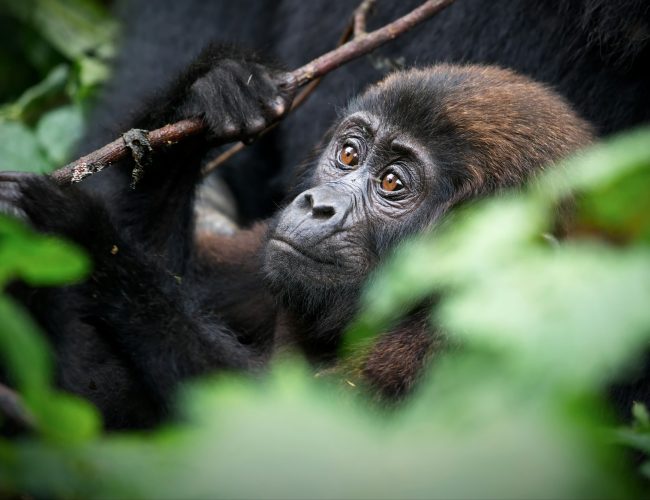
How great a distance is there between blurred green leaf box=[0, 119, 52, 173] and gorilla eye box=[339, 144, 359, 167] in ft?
5.43

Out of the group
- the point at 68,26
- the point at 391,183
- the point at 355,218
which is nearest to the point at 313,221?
the point at 355,218

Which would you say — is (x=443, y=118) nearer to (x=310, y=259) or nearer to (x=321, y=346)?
(x=310, y=259)

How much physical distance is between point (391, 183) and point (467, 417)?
169 cm

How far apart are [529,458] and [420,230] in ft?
5.48

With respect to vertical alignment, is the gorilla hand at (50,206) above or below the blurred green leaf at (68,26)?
below

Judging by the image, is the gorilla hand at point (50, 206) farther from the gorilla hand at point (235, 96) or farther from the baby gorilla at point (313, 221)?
the gorilla hand at point (235, 96)

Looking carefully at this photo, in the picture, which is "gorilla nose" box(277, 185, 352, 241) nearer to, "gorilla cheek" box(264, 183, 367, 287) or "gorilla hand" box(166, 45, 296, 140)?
"gorilla cheek" box(264, 183, 367, 287)

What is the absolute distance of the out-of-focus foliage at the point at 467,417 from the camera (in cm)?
104

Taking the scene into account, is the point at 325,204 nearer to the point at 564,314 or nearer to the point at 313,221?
the point at 313,221

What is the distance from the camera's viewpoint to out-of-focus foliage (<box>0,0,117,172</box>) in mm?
4492

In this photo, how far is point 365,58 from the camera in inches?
152

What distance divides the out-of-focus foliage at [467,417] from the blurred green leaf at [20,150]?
2908 millimetres

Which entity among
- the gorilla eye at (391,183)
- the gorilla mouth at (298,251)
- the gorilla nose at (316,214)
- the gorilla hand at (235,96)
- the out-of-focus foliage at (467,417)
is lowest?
the out-of-focus foliage at (467,417)

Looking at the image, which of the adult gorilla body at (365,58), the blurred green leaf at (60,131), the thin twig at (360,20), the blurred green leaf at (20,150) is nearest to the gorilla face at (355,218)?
the thin twig at (360,20)
